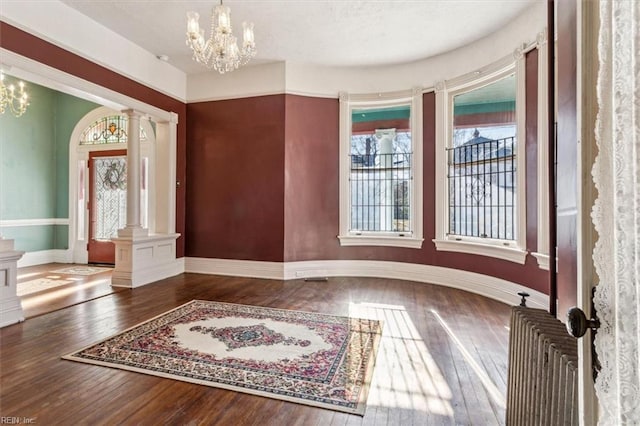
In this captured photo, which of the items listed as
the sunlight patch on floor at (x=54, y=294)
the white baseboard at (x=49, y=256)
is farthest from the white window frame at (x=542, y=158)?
the white baseboard at (x=49, y=256)

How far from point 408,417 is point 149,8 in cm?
475

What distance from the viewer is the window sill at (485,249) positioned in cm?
380

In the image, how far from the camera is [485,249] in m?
4.30

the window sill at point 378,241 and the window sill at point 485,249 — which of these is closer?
the window sill at point 485,249

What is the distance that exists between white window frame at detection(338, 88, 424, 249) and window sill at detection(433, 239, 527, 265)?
0.39 metres

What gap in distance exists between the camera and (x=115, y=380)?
2.12m

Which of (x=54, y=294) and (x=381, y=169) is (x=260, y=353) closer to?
(x=54, y=294)

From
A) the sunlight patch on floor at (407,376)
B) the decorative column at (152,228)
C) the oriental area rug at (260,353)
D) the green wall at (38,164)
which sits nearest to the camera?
the sunlight patch on floor at (407,376)

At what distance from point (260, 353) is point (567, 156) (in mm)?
2363

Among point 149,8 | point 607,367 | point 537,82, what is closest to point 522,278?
point 537,82

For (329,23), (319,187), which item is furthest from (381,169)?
(329,23)

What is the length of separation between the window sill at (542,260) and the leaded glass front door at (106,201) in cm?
669

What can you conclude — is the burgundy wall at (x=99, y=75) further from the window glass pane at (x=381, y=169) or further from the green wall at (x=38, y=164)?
the window glass pane at (x=381, y=169)

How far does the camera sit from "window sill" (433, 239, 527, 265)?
3798mm
